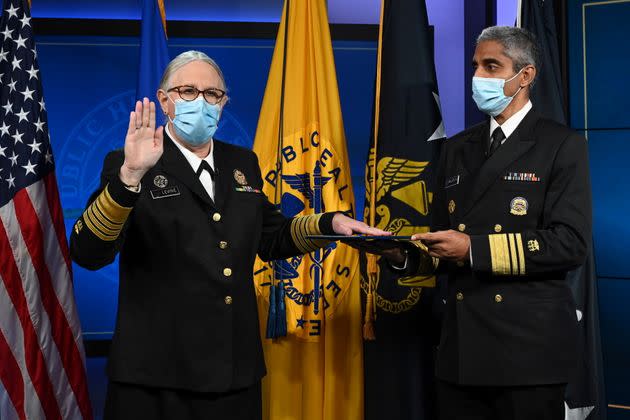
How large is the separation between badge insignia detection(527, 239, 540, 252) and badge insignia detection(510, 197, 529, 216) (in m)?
0.12

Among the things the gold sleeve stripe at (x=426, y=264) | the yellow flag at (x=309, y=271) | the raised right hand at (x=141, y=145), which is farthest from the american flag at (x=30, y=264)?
the gold sleeve stripe at (x=426, y=264)

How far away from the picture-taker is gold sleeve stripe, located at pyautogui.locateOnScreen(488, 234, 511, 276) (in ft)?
6.57

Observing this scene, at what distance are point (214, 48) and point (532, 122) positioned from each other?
91.4 inches

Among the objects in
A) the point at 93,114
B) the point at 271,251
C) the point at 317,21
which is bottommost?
the point at 271,251

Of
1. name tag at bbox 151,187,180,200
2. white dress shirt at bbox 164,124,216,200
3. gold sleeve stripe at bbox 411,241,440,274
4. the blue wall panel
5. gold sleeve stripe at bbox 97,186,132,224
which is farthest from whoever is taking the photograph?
the blue wall panel

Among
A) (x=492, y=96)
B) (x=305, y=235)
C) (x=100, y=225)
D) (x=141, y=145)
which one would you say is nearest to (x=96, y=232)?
(x=100, y=225)

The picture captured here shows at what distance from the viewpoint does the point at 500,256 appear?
6.59 feet

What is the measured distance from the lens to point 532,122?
2209mm

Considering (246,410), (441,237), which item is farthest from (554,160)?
(246,410)

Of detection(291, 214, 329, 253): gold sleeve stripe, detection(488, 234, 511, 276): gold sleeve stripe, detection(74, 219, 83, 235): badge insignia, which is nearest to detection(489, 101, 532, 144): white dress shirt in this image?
detection(488, 234, 511, 276): gold sleeve stripe

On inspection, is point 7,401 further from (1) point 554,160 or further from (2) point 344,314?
(1) point 554,160

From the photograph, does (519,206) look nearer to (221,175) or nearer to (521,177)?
(521,177)

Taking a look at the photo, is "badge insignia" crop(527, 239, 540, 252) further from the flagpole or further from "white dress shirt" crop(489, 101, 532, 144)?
the flagpole

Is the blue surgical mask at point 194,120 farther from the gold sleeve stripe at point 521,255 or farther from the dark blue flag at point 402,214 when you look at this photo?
the dark blue flag at point 402,214
